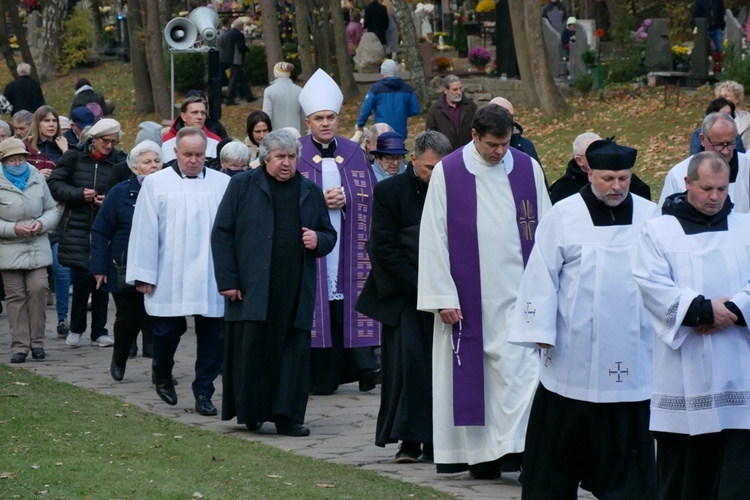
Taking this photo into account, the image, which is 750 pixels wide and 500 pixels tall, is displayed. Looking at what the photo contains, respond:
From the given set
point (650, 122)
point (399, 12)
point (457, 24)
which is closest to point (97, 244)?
point (650, 122)

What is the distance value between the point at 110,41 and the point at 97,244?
39362mm

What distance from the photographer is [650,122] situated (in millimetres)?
25578

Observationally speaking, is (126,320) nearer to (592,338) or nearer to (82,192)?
(82,192)

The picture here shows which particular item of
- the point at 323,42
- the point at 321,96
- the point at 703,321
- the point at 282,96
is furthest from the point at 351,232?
the point at 323,42

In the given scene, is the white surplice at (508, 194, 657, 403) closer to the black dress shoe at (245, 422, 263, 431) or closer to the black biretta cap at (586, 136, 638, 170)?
the black biretta cap at (586, 136, 638, 170)

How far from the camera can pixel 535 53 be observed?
27672mm

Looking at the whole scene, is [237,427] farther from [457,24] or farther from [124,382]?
[457,24]

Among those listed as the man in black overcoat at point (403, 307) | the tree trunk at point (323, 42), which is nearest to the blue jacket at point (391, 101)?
the man in black overcoat at point (403, 307)

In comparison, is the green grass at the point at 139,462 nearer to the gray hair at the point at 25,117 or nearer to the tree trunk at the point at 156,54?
the gray hair at the point at 25,117

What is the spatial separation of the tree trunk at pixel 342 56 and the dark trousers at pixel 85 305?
19.0 m

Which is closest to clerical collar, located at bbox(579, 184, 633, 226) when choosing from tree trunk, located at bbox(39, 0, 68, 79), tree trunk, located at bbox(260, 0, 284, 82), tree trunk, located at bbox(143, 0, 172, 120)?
tree trunk, located at bbox(260, 0, 284, 82)

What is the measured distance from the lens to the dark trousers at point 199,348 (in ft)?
35.3

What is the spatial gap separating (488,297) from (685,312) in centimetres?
177

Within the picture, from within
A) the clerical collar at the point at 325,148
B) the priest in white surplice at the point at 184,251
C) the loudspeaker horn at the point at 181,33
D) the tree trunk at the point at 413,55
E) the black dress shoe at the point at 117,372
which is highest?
the tree trunk at the point at 413,55
